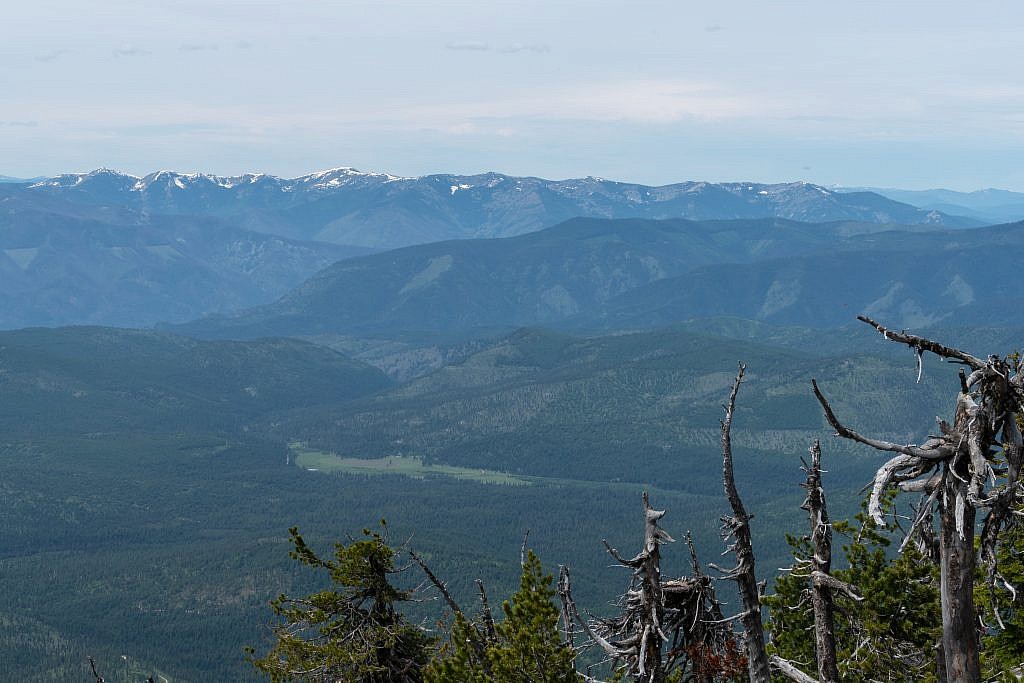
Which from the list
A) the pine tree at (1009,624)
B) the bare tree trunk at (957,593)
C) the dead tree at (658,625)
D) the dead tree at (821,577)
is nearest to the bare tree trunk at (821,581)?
the dead tree at (821,577)

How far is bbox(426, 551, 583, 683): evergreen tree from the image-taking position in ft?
79.7

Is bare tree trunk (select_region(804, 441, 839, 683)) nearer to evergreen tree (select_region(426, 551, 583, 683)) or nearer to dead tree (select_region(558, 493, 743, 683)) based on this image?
dead tree (select_region(558, 493, 743, 683))

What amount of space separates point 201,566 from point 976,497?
202 metres

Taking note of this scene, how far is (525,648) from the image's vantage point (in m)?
Result: 24.3

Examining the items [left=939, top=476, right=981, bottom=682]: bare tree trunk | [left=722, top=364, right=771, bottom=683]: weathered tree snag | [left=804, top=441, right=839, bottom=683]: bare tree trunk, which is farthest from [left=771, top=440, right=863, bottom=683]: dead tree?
[left=939, top=476, right=981, bottom=682]: bare tree trunk

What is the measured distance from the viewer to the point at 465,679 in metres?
28.6

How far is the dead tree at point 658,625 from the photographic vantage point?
65.7 feet

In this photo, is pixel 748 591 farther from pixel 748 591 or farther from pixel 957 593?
pixel 957 593

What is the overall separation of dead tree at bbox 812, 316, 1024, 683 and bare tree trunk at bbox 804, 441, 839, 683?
5.13m

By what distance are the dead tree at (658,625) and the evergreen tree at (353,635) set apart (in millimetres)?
14806

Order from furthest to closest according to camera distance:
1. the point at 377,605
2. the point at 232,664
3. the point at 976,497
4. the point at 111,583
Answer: the point at 111,583 → the point at 232,664 → the point at 377,605 → the point at 976,497

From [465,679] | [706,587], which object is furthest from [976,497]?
[465,679]

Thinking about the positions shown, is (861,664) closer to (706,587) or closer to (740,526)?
(706,587)

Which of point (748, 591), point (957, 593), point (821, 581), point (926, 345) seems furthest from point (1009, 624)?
point (926, 345)
